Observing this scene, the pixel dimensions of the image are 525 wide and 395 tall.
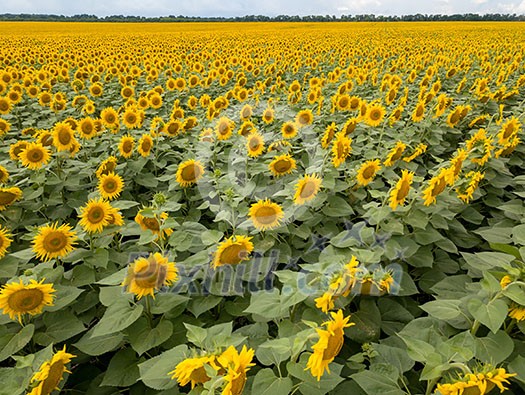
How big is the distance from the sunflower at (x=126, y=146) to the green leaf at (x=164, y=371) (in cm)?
295

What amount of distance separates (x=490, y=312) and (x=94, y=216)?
223cm

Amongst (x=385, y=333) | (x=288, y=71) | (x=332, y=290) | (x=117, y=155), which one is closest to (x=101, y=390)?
(x=332, y=290)

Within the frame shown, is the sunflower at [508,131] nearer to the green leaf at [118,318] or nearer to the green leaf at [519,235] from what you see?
the green leaf at [519,235]

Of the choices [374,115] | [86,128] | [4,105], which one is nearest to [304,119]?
[374,115]

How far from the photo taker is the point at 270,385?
4.87 ft

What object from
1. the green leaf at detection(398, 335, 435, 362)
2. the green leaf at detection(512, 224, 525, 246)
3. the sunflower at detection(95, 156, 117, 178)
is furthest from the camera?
the sunflower at detection(95, 156, 117, 178)

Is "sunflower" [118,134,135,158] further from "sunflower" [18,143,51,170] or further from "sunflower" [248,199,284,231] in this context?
"sunflower" [248,199,284,231]

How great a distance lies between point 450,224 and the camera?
3.24 m

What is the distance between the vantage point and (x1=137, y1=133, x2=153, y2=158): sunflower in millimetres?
4160

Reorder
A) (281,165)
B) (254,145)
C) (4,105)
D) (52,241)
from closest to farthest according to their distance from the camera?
(52,241) → (281,165) → (254,145) → (4,105)

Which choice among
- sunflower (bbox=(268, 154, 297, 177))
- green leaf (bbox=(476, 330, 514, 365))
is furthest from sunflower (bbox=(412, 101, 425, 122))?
green leaf (bbox=(476, 330, 514, 365))

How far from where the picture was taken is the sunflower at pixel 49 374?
1454mm

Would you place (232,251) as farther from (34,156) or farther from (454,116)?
(454,116)

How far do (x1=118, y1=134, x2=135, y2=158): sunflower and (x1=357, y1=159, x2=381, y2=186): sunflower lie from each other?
240 centimetres
